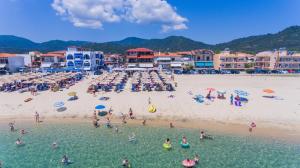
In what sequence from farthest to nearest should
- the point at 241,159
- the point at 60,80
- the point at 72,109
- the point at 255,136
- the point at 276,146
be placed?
the point at 60,80 → the point at 72,109 → the point at 255,136 → the point at 276,146 → the point at 241,159

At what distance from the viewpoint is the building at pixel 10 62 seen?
66.9m

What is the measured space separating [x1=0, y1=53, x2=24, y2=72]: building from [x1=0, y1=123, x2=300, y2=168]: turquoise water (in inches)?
2074

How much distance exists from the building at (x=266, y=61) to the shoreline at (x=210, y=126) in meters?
54.5

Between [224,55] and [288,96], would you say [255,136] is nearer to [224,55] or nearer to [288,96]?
[288,96]

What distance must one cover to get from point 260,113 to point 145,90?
16247mm

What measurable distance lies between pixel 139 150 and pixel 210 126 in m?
7.94

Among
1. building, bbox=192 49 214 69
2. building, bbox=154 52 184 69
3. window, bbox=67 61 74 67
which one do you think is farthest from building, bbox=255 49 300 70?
window, bbox=67 61 74 67

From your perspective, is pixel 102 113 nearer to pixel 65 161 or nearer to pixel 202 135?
pixel 65 161

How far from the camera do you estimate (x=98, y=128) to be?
22.8 metres

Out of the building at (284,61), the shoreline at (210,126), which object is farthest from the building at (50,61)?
the building at (284,61)

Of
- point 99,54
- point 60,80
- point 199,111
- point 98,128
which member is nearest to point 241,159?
point 199,111

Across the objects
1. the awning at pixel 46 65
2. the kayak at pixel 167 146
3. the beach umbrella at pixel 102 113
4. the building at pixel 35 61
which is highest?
the building at pixel 35 61

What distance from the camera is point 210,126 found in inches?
894

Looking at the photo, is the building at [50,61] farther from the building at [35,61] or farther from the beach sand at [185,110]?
the beach sand at [185,110]
